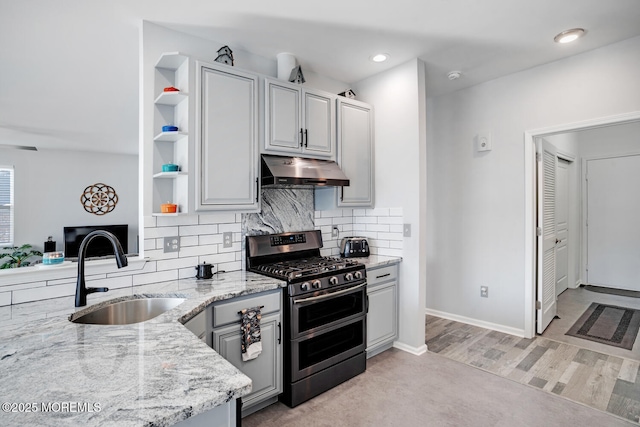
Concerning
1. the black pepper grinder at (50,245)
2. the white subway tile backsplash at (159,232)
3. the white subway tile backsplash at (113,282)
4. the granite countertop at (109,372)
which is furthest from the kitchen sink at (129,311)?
the black pepper grinder at (50,245)

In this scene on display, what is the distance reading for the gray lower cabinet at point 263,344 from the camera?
2.01 metres

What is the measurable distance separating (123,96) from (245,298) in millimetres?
3399

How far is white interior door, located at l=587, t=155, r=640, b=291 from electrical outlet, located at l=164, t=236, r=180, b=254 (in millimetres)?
6138

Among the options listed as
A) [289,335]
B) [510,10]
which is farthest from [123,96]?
[510,10]

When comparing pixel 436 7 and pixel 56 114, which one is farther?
pixel 56 114

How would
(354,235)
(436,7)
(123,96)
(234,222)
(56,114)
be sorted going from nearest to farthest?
(436,7)
(234,222)
(354,235)
(123,96)
(56,114)

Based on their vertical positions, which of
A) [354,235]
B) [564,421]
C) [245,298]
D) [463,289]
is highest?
[354,235]

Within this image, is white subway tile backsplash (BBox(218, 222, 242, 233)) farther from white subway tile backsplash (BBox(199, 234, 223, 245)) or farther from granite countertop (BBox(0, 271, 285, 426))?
granite countertop (BBox(0, 271, 285, 426))

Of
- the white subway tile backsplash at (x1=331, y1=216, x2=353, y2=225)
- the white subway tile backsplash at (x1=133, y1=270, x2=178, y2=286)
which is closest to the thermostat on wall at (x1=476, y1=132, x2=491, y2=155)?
the white subway tile backsplash at (x1=331, y1=216, x2=353, y2=225)

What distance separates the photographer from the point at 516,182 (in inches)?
137

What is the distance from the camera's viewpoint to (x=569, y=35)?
8.67 ft

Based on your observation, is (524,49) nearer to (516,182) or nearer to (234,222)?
(516,182)

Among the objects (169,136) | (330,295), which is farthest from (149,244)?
(330,295)

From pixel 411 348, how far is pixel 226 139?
7.92 feet
